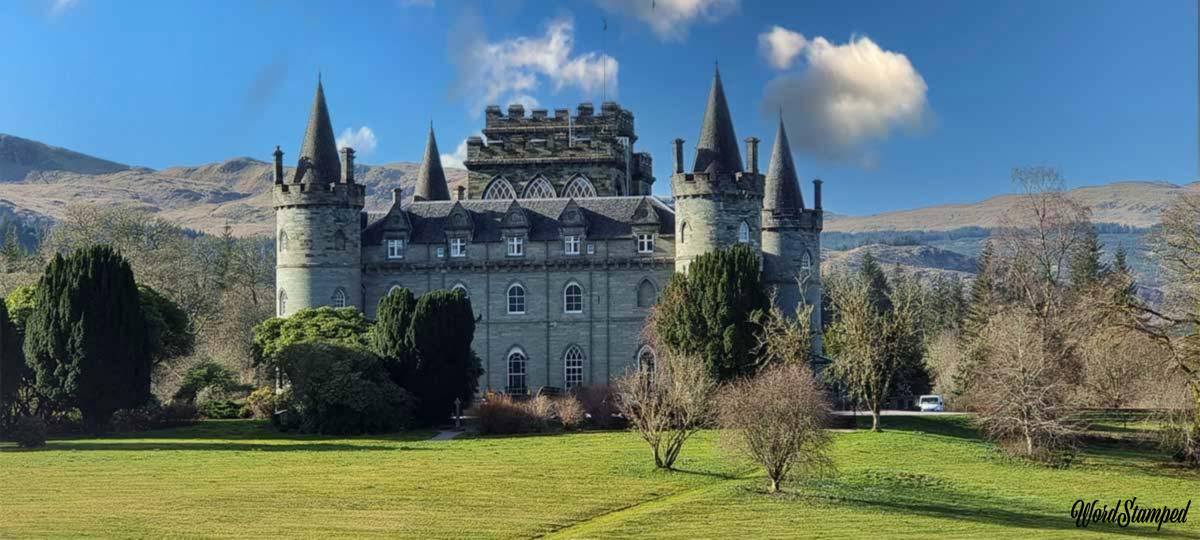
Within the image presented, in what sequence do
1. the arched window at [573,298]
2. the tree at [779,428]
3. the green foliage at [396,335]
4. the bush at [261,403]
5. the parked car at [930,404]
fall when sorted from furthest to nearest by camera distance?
the parked car at [930,404]
the arched window at [573,298]
the bush at [261,403]
the green foliage at [396,335]
the tree at [779,428]

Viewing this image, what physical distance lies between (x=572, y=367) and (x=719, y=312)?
11.4 meters

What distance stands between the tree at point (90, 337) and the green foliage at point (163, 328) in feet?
8.29

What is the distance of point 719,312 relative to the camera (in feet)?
187

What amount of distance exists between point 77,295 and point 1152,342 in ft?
126

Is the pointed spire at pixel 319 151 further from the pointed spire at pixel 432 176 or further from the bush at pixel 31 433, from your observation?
the bush at pixel 31 433

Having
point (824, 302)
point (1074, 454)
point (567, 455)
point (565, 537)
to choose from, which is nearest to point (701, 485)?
point (567, 455)

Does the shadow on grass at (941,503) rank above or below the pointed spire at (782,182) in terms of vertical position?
below

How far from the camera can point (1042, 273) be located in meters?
69.9

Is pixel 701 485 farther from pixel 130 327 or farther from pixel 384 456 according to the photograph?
pixel 130 327

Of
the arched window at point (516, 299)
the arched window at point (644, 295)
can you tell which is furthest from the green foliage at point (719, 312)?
the arched window at point (516, 299)

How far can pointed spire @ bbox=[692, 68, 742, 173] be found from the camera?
63812mm

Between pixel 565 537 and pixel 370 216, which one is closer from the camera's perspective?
pixel 565 537

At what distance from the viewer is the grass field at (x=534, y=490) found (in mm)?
33062

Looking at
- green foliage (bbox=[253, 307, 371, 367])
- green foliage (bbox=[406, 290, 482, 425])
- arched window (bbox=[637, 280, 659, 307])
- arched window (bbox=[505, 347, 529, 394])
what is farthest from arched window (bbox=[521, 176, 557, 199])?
green foliage (bbox=[406, 290, 482, 425])
